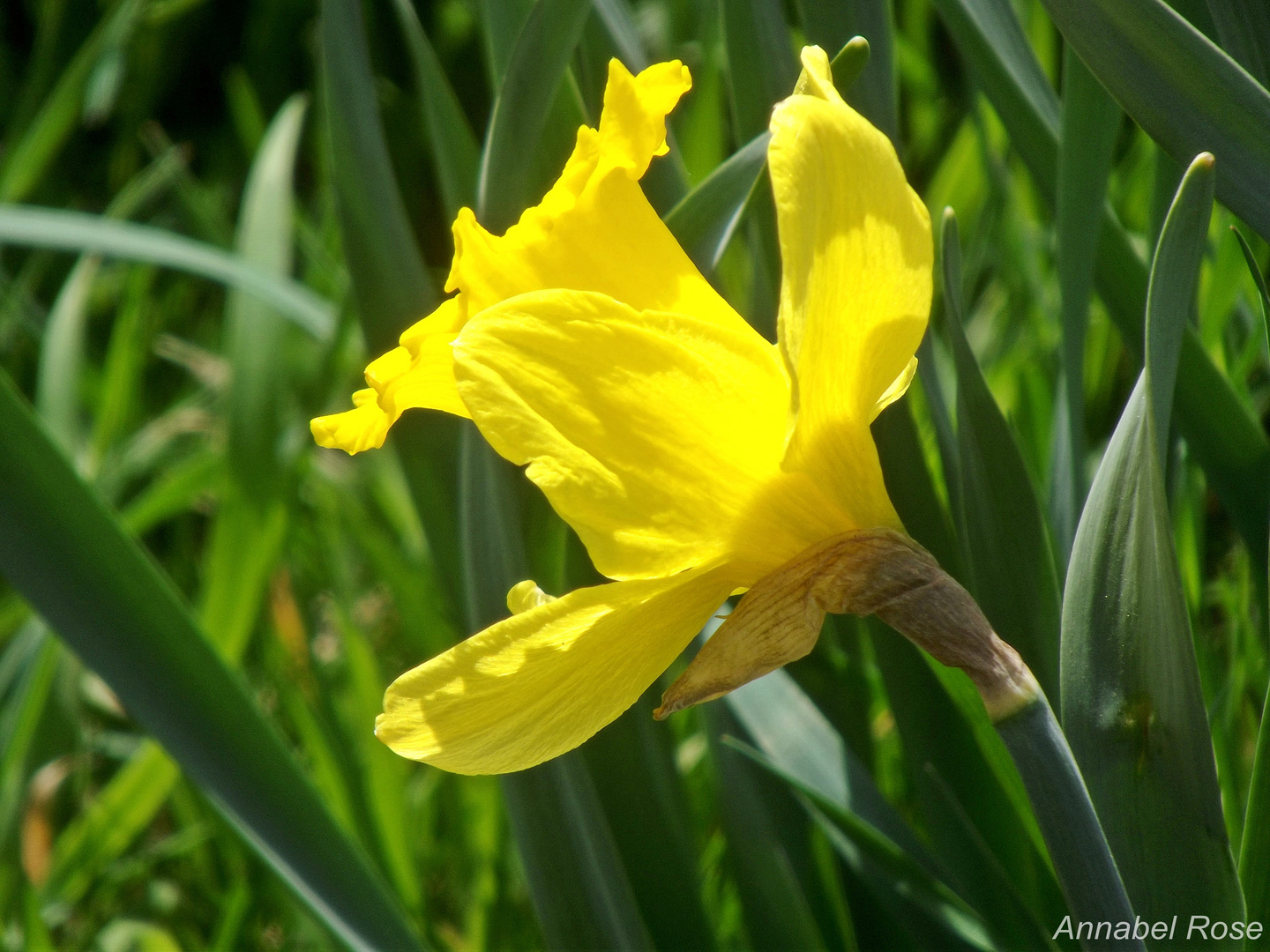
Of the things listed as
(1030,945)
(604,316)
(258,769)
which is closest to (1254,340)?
(1030,945)

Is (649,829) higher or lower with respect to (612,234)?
lower

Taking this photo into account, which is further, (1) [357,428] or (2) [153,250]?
(2) [153,250]

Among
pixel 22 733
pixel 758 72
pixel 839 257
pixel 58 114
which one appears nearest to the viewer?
pixel 839 257

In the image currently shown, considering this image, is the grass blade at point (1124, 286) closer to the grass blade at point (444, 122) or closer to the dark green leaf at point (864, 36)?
the dark green leaf at point (864, 36)

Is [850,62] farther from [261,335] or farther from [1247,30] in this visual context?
[261,335]

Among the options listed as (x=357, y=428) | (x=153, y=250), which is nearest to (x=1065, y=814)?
(x=357, y=428)

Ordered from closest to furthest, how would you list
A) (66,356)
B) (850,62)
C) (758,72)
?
(850,62)
(758,72)
(66,356)
